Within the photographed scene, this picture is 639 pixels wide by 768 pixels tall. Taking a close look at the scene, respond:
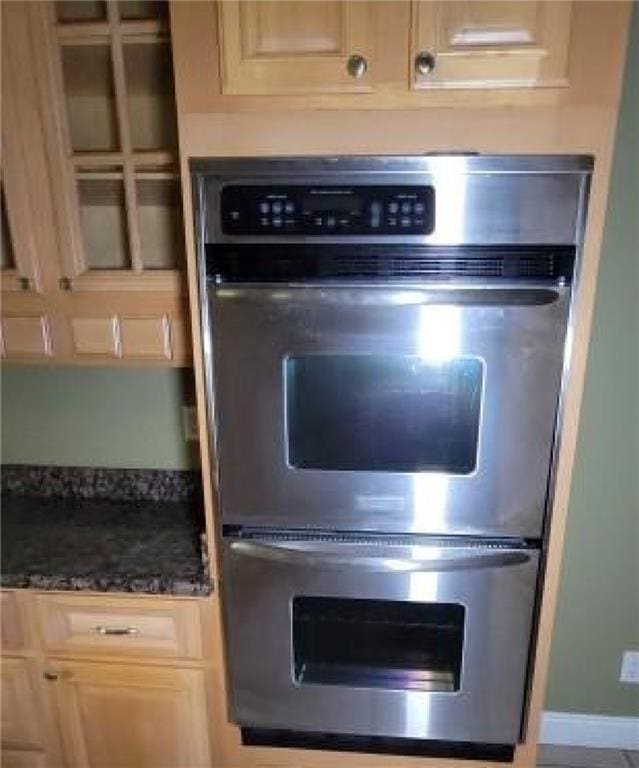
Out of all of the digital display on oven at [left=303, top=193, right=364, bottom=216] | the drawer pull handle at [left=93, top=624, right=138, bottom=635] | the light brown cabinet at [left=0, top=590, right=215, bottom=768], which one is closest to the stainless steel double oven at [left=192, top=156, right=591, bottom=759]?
the digital display on oven at [left=303, top=193, right=364, bottom=216]

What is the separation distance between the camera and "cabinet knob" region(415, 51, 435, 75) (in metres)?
0.99

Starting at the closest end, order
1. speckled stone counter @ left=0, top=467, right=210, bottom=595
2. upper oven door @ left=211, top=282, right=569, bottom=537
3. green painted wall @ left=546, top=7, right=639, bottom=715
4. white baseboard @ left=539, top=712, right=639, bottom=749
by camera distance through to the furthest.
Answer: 1. upper oven door @ left=211, top=282, right=569, bottom=537
2. speckled stone counter @ left=0, top=467, right=210, bottom=595
3. green painted wall @ left=546, top=7, right=639, bottom=715
4. white baseboard @ left=539, top=712, right=639, bottom=749

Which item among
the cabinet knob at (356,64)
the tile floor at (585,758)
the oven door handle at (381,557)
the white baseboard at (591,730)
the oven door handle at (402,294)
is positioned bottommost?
the tile floor at (585,758)

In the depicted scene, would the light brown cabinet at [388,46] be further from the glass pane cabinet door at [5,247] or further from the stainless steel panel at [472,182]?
the glass pane cabinet door at [5,247]

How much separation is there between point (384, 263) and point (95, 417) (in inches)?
40.5

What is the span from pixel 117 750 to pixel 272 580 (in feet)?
2.02

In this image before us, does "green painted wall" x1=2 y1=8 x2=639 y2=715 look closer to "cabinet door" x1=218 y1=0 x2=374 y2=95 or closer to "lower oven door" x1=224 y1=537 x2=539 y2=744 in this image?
"lower oven door" x1=224 y1=537 x2=539 y2=744

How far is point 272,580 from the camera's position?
129 centimetres

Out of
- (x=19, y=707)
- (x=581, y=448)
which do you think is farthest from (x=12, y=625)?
(x=581, y=448)

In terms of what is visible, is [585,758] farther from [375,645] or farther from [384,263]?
[384,263]

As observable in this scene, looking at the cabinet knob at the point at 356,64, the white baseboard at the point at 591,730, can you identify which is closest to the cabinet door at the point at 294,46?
the cabinet knob at the point at 356,64

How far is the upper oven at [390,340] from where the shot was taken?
1033 mm

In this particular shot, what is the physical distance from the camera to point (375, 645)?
139 centimetres

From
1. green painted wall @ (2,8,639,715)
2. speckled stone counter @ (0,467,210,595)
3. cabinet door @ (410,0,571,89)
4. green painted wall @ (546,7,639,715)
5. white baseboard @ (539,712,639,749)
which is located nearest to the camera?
cabinet door @ (410,0,571,89)
